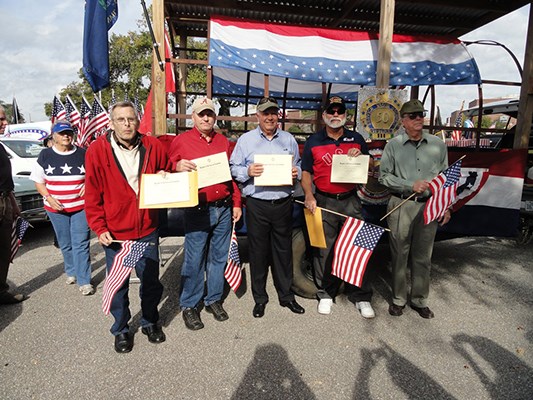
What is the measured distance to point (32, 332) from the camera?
3.38m

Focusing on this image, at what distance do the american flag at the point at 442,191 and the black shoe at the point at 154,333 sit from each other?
2.65 meters

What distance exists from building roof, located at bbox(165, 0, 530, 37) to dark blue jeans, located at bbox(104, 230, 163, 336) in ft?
13.6

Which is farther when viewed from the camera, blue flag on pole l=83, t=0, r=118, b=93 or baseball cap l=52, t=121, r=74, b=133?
baseball cap l=52, t=121, r=74, b=133

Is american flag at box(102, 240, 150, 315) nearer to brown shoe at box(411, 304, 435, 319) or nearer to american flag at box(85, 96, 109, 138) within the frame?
brown shoe at box(411, 304, 435, 319)

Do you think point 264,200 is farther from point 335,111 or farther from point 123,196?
point 123,196

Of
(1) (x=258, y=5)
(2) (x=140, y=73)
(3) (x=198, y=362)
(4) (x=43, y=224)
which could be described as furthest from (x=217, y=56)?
(2) (x=140, y=73)

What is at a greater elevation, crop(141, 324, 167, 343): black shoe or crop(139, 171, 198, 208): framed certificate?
crop(139, 171, 198, 208): framed certificate

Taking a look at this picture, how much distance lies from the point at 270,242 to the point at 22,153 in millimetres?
7186

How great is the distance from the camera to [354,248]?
136 inches

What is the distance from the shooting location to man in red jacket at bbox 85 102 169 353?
280 cm

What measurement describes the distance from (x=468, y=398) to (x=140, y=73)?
24472mm

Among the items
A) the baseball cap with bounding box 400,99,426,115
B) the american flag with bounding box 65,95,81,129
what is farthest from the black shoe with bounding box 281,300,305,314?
the american flag with bounding box 65,95,81,129

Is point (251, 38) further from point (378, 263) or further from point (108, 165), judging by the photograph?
point (378, 263)

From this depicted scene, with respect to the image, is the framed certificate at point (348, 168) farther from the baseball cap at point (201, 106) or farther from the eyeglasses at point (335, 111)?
the baseball cap at point (201, 106)
